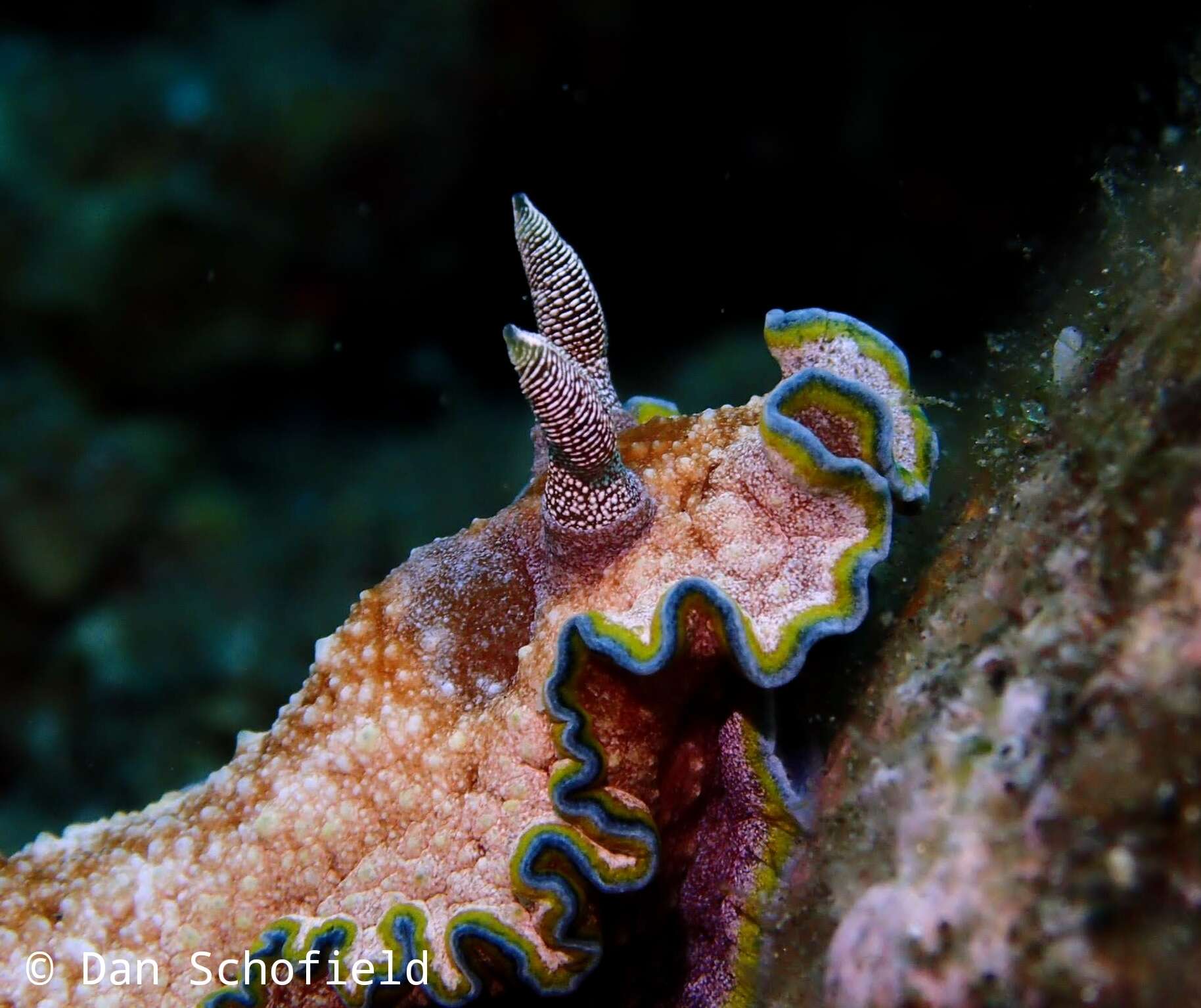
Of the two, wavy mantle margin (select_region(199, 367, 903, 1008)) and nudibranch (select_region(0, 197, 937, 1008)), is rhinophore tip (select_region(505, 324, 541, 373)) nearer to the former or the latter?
nudibranch (select_region(0, 197, 937, 1008))

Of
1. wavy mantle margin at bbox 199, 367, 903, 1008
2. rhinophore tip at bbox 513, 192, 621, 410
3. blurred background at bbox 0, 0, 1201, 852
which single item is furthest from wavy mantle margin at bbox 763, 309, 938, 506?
blurred background at bbox 0, 0, 1201, 852

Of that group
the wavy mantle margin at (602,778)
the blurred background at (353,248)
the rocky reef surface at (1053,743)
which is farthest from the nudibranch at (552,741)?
the blurred background at (353,248)

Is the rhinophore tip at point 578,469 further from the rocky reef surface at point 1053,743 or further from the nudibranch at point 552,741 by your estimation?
the rocky reef surface at point 1053,743

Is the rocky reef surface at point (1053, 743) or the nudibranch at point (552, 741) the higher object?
the nudibranch at point (552, 741)

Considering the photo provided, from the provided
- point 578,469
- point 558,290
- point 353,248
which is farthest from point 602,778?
point 353,248

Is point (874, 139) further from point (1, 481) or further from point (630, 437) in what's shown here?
point (1, 481)

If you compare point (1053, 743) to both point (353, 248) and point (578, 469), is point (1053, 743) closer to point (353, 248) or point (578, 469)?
point (578, 469)
